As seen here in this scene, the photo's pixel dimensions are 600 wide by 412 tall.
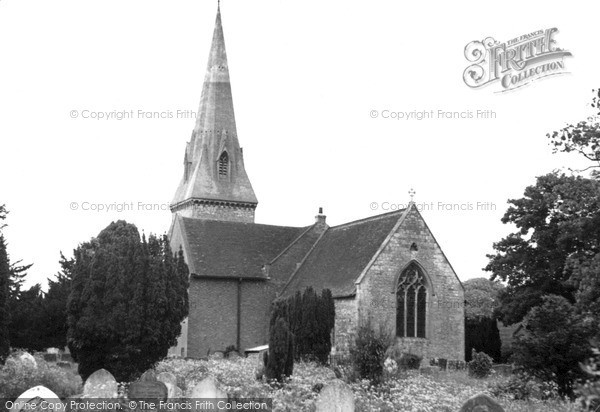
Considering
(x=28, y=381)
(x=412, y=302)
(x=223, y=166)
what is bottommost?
(x=28, y=381)

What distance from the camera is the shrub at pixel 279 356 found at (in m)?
19.9

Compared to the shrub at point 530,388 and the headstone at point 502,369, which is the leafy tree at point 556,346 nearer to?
the shrub at point 530,388

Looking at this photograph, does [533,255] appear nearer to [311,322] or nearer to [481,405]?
[311,322]

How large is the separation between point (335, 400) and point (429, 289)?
21.5 m

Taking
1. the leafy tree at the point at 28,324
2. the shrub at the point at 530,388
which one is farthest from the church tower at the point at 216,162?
the shrub at the point at 530,388

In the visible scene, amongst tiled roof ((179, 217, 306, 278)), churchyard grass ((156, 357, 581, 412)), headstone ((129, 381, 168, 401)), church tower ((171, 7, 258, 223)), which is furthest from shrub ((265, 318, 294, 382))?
church tower ((171, 7, 258, 223))

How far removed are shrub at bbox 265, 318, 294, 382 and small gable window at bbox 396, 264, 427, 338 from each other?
13452 millimetres

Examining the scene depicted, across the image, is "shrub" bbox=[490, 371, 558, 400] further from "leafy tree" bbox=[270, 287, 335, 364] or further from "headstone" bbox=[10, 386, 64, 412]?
"leafy tree" bbox=[270, 287, 335, 364]

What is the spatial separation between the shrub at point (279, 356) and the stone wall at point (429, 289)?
12.0 m

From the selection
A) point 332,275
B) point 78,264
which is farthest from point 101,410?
point 332,275

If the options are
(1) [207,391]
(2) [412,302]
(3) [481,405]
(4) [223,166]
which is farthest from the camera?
(4) [223,166]

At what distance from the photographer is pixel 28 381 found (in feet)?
56.5

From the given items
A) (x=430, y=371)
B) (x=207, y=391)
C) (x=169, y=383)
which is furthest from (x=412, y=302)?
(x=207, y=391)

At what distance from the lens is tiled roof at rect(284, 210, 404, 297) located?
33219mm
